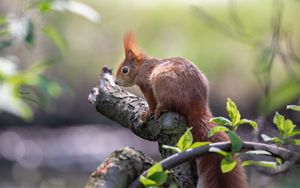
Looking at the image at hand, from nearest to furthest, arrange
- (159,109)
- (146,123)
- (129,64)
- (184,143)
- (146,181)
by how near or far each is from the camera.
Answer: (146,181) → (184,143) → (146,123) → (159,109) → (129,64)

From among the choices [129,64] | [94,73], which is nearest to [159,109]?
[129,64]

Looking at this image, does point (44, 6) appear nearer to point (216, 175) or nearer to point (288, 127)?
point (216, 175)

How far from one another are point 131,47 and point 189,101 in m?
0.63

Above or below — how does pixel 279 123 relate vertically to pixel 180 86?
above

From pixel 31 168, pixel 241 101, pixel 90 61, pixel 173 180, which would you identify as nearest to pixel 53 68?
pixel 90 61

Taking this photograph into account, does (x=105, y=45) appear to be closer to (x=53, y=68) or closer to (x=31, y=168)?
(x=53, y=68)

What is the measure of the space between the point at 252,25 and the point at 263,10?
1.82 feet

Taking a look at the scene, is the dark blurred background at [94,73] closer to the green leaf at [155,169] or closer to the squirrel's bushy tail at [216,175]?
the squirrel's bushy tail at [216,175]

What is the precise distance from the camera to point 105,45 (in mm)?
6855

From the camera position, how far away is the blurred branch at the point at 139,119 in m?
1.44

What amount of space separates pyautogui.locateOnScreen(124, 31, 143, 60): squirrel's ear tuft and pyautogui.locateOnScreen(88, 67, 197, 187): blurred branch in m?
0.30

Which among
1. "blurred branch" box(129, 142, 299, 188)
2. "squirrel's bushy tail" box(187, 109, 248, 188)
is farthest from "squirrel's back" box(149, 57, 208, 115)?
"blurred branch" box(129, 142, 299, 188)

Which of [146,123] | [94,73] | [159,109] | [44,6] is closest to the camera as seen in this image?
[146,123]

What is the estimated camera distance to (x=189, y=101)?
1719 mm
